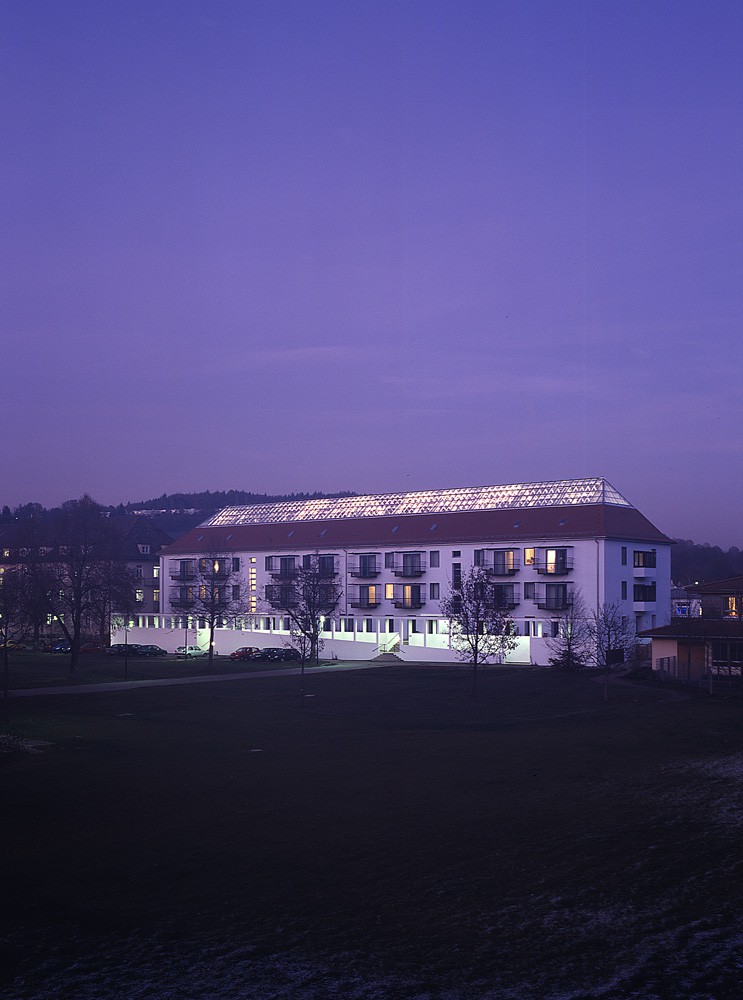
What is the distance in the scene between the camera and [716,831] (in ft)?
69.5

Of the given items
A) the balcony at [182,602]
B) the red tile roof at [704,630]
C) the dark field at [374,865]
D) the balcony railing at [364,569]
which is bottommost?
the dark field at [374,865]

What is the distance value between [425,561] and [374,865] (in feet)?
225

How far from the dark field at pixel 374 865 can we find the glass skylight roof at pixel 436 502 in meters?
46.8

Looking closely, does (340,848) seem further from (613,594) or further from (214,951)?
(613,594)

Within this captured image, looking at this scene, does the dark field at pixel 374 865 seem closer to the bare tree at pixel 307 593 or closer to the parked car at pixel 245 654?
the bare tree at pixel 307 593

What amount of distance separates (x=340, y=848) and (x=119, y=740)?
19407mm

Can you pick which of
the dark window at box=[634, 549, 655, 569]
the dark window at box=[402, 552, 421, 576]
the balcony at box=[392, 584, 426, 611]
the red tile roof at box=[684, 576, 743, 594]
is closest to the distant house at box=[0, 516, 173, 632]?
the balcony at box=[392, 584, 426, 611]

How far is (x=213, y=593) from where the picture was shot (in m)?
85.9

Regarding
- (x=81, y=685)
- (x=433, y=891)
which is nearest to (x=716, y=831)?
(x=433, y=891)

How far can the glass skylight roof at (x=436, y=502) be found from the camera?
84.5 meters

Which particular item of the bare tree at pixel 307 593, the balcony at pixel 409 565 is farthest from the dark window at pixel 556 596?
the bare tree at pixel 307 593

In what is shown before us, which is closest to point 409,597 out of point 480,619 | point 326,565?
point 326,565

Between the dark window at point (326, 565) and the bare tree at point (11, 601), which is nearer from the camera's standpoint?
the bare tree at point (11, 601)

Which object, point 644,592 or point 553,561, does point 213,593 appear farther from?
point 644,592
